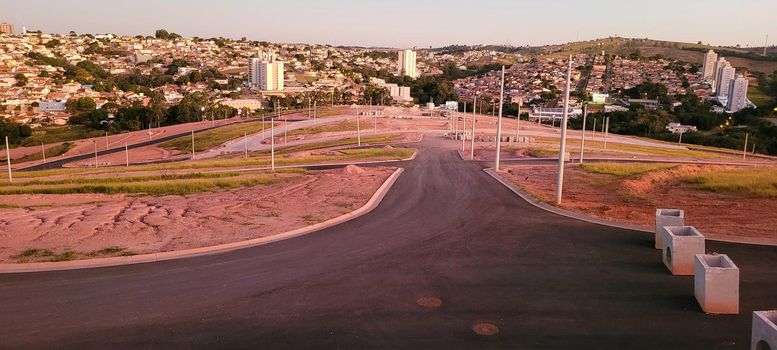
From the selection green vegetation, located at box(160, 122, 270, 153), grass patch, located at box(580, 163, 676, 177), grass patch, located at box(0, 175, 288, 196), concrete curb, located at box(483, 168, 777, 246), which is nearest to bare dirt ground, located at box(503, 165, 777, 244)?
Answer: concrete curb, located at box(483, 168, 777, 246)

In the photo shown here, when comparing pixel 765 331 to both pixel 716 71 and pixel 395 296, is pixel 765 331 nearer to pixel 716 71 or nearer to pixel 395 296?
pixel 395 296

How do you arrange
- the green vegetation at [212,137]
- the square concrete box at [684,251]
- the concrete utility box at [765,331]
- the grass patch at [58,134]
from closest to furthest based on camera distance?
the concrete utility box at [765,331]
the square concrete box at [684,251]
the green vegetation at [212,137]
the grass patch at [58,134]

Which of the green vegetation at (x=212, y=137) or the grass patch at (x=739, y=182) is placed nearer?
the grass patch at (x=739, y=182)

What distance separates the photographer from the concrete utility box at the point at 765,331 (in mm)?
8633

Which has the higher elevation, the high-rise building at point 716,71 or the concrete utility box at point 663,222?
the high-rise building at point 716,71

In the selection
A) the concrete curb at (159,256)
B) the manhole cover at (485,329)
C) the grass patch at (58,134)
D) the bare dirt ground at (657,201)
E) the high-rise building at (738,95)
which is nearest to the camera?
the manhole cover at (485,329)

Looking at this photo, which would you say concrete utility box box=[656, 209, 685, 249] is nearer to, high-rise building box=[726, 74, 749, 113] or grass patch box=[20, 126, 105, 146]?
grass patch box=[20, 126, 105, 146]

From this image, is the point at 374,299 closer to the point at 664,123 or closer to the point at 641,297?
the point at 641,297

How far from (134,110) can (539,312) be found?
383 feet

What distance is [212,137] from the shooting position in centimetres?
8512

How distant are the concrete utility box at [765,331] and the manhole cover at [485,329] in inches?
176

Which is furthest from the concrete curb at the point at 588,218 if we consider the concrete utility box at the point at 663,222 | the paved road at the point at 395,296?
the concrete utility box at the point at 663,222

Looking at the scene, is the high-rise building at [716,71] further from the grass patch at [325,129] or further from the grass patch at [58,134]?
the grass patch at [58,134]

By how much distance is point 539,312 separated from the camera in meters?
11.8
